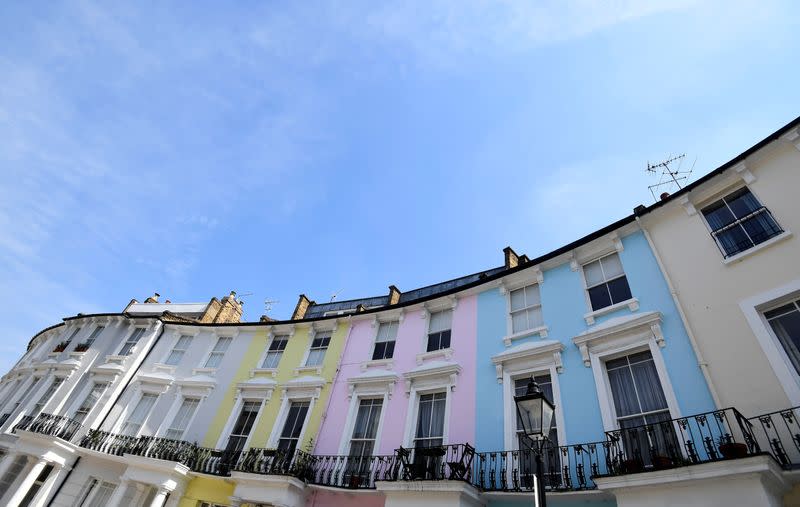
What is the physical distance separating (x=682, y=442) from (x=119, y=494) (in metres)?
17.8

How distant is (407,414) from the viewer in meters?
12.5

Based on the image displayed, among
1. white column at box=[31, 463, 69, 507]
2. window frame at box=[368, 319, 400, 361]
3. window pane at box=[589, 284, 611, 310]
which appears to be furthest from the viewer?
white column at box=[31, 463, 69, 507]

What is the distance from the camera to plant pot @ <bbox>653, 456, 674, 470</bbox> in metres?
6.98

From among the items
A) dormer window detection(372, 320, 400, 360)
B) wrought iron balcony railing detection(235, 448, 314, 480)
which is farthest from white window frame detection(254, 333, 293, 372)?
dormer window detection(372, 320, 400, 360)

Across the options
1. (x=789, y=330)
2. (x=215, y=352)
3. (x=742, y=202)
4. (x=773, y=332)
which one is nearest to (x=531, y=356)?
(x=773, y=332)

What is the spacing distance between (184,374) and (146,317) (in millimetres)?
4638

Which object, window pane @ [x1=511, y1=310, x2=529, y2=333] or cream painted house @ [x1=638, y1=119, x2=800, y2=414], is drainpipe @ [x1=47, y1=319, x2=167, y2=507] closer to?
window pane @ [x1=511, y1=310, x2=529, y2=333]

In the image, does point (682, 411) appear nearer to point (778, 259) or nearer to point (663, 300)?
point (663, 300)

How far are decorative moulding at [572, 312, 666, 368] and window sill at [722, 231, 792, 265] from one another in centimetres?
185

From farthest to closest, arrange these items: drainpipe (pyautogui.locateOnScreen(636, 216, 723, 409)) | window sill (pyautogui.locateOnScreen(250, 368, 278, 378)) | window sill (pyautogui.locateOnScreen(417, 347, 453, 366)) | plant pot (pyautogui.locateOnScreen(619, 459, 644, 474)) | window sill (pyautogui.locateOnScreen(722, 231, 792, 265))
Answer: window sill (pyautogui.locateOnScreen(250, 368, 278, 378)) → window sill (pyautogui.locateOnScreen(417, 347, 453, 366)) → window sill (pyautogui.locateOnScreen(722, 231, 792, 265)) → drainpipe (pyautogui.locateOnScreen(636, 216, 723, 409)) → plant pot (pyautogui.locateOnScreen(619, 459, 644, 474))

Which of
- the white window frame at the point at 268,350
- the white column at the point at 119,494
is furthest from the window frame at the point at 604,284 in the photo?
the white column at the point at 119,494

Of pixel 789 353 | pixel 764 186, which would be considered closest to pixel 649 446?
pixel 789 353

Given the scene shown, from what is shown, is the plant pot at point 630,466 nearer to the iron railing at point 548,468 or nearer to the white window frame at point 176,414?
the iron railing at point 548,468

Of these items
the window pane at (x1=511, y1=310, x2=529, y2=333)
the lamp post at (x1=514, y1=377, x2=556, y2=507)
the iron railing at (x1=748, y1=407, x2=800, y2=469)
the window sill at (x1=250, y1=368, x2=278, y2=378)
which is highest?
the window pane at (x1=511, y1=310, x2=529, y2=333)
